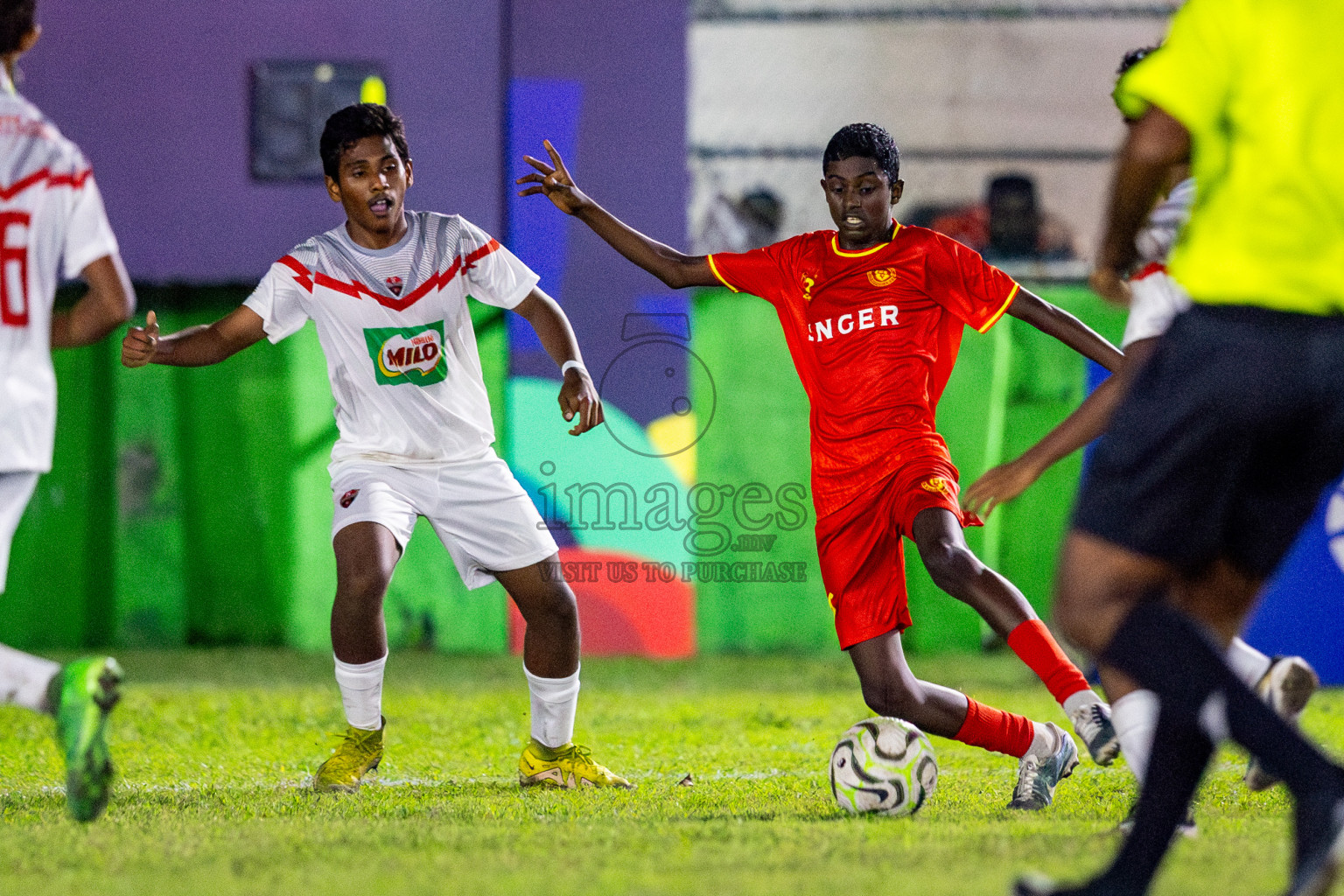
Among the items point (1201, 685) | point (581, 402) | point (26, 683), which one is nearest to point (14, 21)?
point (26, 683)

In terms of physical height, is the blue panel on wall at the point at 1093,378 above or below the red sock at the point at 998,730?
above

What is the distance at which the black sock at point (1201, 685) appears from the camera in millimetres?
2568

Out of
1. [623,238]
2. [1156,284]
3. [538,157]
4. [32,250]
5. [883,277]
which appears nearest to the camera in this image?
[32,250]

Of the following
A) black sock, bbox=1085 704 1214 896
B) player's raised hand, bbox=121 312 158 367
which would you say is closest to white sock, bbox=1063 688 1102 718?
black sock, bbox=1085 704 1214 896

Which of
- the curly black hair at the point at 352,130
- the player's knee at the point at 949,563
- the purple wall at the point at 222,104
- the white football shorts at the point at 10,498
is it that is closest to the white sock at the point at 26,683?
the white football shorts at the point at 10,498

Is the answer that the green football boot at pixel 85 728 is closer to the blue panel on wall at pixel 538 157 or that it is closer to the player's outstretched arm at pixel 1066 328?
the player's outstretched arm at pixel 1066 328

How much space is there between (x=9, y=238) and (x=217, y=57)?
6478mm

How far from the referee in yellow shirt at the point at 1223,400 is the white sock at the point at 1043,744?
1.62 m

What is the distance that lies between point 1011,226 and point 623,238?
6114mm

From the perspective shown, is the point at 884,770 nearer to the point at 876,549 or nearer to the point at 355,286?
the point at 876,549

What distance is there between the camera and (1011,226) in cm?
1042

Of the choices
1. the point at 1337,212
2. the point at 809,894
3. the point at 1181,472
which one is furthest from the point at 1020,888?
the point at 1337,212

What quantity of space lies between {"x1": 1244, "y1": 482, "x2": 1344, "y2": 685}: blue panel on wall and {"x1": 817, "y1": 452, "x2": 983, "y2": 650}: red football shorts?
4133mm

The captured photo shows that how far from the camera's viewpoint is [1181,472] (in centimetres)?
263
